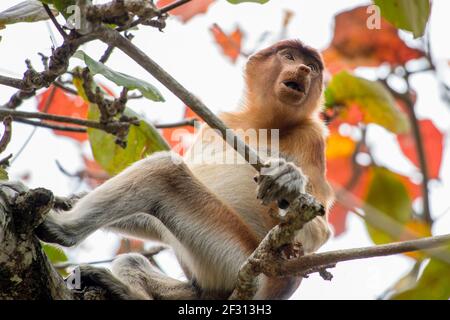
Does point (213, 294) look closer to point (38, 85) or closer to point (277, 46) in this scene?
point (38, 85)

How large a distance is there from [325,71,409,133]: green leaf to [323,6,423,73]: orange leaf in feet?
2.73

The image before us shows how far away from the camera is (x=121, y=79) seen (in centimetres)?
438

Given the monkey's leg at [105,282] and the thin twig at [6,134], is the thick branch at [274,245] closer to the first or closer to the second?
the monkey's leg at [105,282]

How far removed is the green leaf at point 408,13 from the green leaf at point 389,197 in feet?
3.09

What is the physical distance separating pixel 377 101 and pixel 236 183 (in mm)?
1590

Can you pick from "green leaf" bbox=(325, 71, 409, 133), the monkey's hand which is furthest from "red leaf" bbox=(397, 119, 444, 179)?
the monkey's hand

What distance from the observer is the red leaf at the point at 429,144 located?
25.0 feet

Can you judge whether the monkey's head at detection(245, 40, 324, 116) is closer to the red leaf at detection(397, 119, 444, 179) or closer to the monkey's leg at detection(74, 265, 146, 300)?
the red leaf at detection(397, 119, 444, 179)

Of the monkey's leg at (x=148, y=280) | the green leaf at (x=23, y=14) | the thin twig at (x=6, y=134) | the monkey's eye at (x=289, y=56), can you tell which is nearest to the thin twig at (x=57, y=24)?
the green leaf at (x=23, y=14)

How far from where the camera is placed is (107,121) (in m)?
4.86

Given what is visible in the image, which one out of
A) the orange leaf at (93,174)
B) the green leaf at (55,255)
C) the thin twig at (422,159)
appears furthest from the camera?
the orange leaf at (93,174)

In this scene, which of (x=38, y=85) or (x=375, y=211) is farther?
(x=38, y=85)

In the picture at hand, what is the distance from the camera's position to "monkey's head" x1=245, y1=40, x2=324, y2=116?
269 inches
